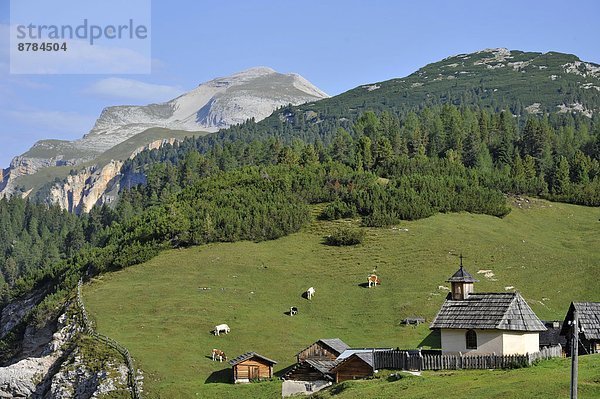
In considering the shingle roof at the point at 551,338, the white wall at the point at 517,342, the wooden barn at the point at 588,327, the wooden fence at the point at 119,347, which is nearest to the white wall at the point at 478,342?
the white wall at the point at 517,342

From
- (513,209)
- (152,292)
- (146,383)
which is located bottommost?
(146,383)

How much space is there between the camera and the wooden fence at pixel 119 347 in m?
76.8

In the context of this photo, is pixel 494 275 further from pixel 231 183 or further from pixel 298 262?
pixel 231 183

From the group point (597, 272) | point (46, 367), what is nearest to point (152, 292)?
point (46, 367)

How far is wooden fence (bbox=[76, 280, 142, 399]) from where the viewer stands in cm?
7676

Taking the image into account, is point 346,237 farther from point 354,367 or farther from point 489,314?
point 489,314

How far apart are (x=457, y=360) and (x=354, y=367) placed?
9.69 meters

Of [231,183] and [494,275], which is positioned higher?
[231,183]

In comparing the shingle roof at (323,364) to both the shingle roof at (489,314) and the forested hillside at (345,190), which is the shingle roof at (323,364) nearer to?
the shingle roof at (489,314)

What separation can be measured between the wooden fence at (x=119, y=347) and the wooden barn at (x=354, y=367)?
638 inches

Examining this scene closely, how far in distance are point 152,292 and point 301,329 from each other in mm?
21032

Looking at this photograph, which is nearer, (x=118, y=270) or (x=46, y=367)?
(x=46, y=367)

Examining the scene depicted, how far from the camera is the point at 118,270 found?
11938 cm

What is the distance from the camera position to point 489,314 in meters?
67.2
